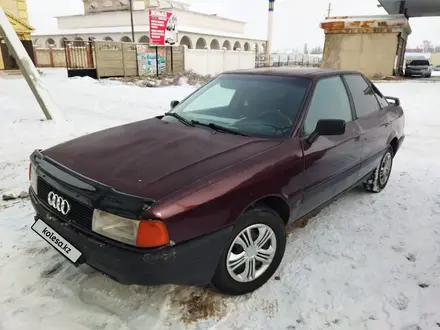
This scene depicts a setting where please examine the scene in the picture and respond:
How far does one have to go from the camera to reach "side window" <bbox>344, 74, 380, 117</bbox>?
12.2 ft

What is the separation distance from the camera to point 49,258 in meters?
2.85

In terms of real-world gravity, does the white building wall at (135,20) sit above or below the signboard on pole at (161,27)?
above

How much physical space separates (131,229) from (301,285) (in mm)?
1405

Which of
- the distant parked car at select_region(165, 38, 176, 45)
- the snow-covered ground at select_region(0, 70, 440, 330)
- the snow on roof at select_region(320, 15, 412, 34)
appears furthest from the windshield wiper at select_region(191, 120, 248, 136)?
the snow on roof at select_region(320, 15, 412, 34)

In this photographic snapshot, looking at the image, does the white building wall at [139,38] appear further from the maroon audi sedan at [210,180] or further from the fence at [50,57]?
the maroon audi sedan at [210,180]

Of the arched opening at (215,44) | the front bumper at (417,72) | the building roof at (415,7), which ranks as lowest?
the front bumper at (417,72)

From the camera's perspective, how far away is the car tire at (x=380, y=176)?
425cm

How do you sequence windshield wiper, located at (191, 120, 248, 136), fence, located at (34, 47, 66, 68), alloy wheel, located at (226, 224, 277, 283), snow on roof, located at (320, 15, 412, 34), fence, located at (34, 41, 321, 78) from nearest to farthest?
alloy wheel, located at (226, 224, 277, 283) < windshield wiper, located at (191, 120, 248, 136) < fence, located at (34, 41, 321, 78) < snow on roof, located at (320, 15, 412, 34) < fence, located at (34, 47, 66, 68)

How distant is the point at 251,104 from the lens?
125 inches

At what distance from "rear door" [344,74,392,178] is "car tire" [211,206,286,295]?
1.59m

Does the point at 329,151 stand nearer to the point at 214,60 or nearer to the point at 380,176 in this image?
the point at 380,176

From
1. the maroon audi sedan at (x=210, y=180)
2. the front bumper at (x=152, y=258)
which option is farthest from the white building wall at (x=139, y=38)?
the front bumper at (x=152, y=258)

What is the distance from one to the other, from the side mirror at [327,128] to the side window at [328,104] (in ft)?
0.19

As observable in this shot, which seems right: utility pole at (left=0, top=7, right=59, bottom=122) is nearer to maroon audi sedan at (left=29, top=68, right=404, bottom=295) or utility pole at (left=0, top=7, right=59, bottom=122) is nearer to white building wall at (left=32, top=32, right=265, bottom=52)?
maroon audi sedan at (left=29, top=68, right=404, bottom=295)
